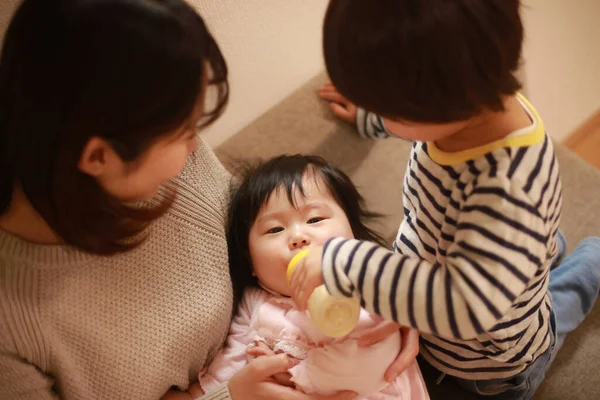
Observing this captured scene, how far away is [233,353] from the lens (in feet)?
3.35

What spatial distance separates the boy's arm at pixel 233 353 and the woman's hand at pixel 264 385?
5cm

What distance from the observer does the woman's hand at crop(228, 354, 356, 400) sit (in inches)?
36.3

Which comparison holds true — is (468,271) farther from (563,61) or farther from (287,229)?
(563,61)

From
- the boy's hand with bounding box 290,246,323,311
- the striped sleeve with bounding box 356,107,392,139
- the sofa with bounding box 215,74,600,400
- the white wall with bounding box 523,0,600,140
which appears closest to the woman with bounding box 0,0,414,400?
the boy's hand with bounding box 290,246,323,311

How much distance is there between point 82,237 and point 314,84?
0.82 meters

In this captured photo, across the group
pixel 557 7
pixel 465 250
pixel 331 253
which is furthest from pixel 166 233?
pixel 557 7

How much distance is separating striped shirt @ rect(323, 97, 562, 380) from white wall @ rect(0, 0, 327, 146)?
59 cm

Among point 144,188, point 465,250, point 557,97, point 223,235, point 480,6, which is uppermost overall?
point 480,6

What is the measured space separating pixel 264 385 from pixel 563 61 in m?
1.69

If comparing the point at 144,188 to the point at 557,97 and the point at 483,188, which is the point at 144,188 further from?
the point at 557,97

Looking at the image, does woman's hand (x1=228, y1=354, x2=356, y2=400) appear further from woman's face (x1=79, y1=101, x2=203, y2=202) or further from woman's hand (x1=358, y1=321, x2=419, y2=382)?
woman's face (x1=79, y1=101, x2=203, y2=202)

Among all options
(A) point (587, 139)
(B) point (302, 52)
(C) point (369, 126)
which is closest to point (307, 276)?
(C) point (369, 126)

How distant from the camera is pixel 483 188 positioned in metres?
0.69

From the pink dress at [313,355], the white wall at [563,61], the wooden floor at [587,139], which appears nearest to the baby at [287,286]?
the pink dress at [313,355]
